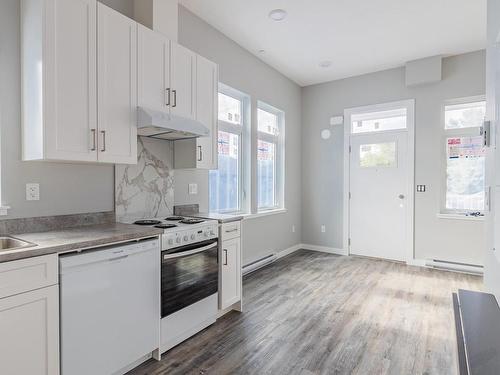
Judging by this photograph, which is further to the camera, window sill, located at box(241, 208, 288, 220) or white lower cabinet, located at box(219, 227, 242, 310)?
window sill, located at box(241, 208, 288, 220)

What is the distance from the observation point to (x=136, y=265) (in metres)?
1.93

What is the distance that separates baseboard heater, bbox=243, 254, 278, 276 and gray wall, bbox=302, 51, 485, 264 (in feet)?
4.13

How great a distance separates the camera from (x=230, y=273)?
9.05 feet

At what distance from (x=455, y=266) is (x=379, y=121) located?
2471 mm

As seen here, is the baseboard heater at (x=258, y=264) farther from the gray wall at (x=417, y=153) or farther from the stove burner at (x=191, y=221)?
the stove burner at (x=191, y=221)

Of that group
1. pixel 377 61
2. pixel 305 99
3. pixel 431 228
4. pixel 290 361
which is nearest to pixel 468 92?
pixel 377 61

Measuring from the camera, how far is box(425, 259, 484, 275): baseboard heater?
403cm

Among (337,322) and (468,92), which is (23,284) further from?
(468,92)

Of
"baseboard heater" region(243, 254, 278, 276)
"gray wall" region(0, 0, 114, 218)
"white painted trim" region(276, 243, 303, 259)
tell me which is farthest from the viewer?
"white painted trim" region(276, 243, 303, 259)

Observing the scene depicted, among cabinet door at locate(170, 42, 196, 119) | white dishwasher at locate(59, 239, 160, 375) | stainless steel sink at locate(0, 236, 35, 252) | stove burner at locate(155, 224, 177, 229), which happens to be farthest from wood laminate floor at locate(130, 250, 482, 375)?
cabinet door at locate(170, 42, 196, 119)

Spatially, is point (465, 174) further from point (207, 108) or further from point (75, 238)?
point (75, 238)

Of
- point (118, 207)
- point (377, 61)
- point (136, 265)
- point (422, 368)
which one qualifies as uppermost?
point (377, 61)

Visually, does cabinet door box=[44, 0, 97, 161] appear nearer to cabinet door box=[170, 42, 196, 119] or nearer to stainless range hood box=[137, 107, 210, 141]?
stainless range hood box=[137, 107, 210, 141]

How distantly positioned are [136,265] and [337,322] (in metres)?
1.89
